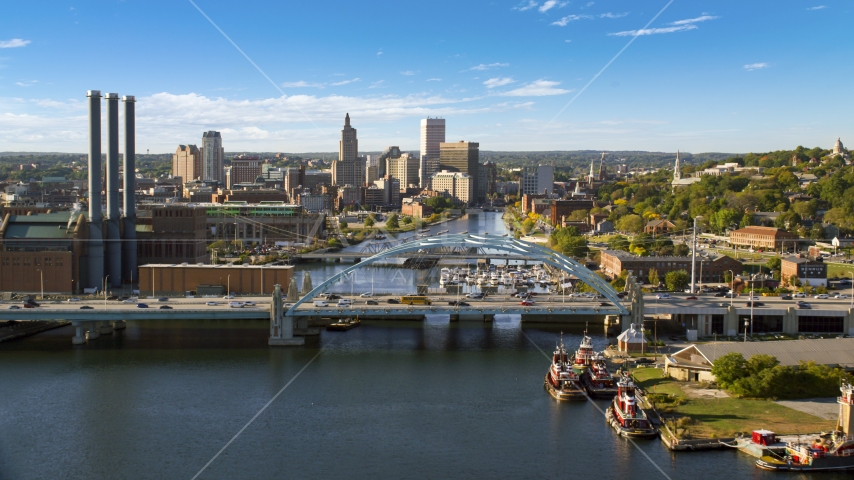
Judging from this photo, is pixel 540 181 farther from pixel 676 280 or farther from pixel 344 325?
pixel 344 325

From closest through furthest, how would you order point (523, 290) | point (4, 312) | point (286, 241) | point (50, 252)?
1. point (4, 312)
2. point (50, 252)
3. point (523, 290)
4. point (286, 241)

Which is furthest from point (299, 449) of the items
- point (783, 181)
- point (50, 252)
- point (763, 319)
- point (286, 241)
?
point (783, 181)

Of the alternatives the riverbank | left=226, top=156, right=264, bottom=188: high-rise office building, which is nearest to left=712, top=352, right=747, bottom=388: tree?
the riverbank

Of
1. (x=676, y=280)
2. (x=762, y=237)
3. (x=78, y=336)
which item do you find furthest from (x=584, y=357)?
(x=762, y=237)

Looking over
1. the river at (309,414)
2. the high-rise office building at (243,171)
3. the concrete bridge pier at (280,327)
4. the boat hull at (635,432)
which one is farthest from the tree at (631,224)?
the high-rise office building at (243,171)

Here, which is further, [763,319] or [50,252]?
[50,252]

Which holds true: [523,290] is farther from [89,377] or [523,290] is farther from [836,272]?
[89,377]

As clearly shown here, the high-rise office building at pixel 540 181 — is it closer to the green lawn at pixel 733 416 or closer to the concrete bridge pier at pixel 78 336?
the concrete bridge pier at pixel 78 336
